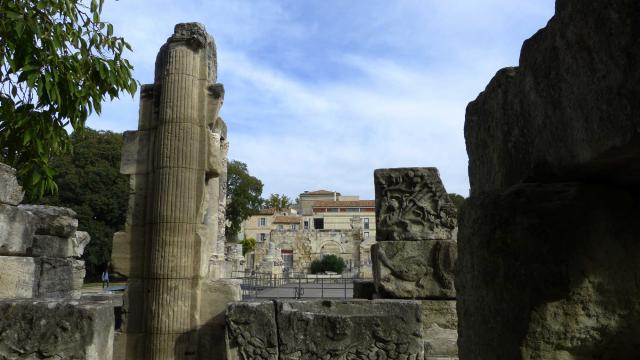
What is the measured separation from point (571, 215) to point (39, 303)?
4.03 metres

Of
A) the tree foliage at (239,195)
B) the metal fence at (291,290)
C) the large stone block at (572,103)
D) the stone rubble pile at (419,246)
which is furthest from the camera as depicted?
the tree foliage at (239,195)

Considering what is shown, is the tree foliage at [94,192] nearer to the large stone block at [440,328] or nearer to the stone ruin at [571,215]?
the large stone block at [440,328]

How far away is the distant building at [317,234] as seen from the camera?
5075 centimetres

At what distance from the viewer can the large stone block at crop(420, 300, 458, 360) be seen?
568cm

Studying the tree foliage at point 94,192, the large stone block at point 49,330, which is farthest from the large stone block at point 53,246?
the tree foliage at point 94,192

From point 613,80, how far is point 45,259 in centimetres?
870

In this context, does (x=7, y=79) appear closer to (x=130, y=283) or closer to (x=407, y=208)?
(x=130, y=283)

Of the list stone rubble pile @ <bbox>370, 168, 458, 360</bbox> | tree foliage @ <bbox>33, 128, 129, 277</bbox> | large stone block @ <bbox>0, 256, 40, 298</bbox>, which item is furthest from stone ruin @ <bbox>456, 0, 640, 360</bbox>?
tree foliage @ <bbox>33, 128, 129, 277</bbox>

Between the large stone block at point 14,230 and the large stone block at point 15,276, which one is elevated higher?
the large stone block at point 14,230

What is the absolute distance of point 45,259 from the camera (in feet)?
25.9

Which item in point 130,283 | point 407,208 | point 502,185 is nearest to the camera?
point 502,185

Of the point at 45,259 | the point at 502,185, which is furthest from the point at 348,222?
the point at 502,185

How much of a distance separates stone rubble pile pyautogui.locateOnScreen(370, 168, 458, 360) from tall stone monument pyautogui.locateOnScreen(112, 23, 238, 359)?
7.74ft

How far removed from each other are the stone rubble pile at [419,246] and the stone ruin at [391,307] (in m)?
0.01
